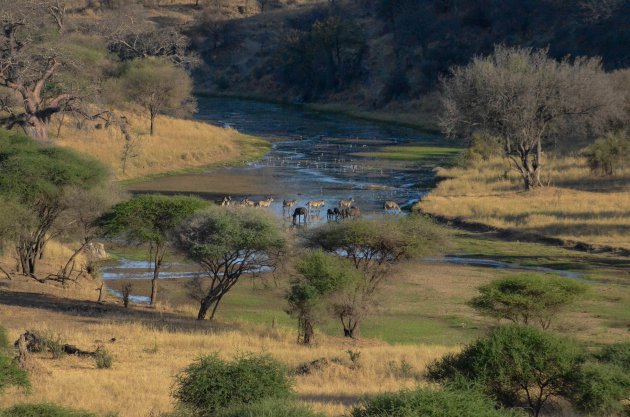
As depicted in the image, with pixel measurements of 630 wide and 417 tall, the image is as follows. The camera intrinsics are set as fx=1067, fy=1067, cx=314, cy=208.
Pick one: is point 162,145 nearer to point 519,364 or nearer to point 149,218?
point 149,218

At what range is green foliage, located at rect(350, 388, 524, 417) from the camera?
11555 millimetres

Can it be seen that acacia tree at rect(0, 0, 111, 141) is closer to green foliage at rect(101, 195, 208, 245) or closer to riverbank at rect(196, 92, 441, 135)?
green foliage at rect(101, 195, 208, 245)

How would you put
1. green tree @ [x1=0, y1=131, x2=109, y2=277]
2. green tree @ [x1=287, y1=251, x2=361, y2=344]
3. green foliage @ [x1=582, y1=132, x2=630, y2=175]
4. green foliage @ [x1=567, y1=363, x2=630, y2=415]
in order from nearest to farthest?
green foliage @ [x1=567, y1=363, x2=630, y2=415] → green tree @ [x1=287, y1=251, x2=361, y2=344] → green tree @ [x1=0, y1=131, x2=109, y2=277] → green foliage @ [x1=582, y1=132, x2=630, y2=175]

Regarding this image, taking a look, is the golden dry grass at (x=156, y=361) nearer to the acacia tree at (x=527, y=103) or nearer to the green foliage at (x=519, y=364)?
the green foliage at (x=519, y=364)

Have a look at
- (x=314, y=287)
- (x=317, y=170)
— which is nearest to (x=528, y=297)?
(x=314, y=287)

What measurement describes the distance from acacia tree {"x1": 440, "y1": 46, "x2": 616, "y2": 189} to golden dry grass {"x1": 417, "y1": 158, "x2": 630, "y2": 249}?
174 cm

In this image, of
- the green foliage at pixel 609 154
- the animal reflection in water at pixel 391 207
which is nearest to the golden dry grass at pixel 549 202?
the green foliage at pixel 609 154

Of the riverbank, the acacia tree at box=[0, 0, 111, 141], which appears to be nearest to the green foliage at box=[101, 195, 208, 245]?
the acacia tree at box=[0, 0, 111, 141]

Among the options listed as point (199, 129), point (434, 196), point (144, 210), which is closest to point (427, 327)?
point (144, 210)

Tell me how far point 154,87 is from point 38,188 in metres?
38.7

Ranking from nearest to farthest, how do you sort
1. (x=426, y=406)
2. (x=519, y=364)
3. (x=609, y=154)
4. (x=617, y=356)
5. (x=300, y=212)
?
(x=426, y=406)
(x=519, y=364)
(x=617, y=356)
(x=300, y=212)
(x=609, y=154)

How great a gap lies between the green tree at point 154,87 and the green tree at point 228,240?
131 ft

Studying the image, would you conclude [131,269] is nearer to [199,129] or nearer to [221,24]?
[199,129]

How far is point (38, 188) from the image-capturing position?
1184 inches
